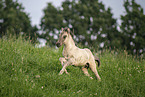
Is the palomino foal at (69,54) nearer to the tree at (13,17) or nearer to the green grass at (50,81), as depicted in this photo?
the green grass at (50,81)

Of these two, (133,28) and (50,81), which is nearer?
(50,81)

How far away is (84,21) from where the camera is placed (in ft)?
89.2

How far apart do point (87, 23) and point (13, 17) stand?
11529 mm

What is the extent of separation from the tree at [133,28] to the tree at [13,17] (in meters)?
13.9

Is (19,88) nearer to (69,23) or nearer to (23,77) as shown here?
(23,77)

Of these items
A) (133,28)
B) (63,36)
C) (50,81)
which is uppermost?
(133,28)

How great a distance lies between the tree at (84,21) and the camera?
85.4 feet

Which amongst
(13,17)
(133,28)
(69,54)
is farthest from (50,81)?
(13,17)

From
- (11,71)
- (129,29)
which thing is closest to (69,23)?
(129,29)

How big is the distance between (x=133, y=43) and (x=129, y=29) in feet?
7.60

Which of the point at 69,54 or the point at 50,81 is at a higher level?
the point at 69,54

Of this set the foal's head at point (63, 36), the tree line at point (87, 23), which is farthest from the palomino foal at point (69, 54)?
the tree line at point (87, 23)

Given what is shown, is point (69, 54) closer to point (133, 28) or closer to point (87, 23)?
point (133, 28)

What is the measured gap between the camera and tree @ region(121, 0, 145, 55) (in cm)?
2291
